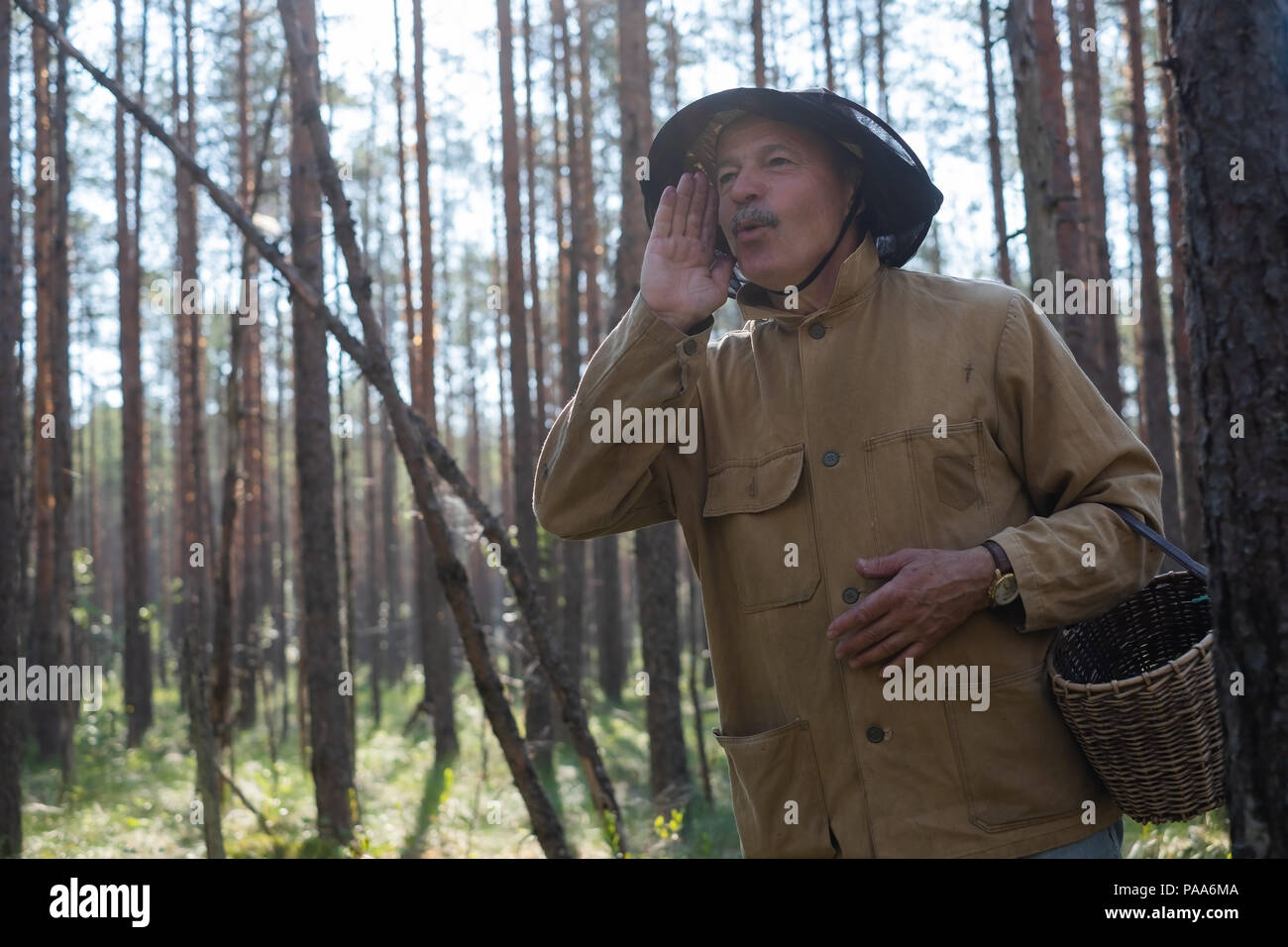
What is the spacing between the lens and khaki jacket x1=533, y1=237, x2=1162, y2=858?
211cm

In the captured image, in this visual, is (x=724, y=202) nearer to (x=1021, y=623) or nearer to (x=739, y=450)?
→ (x=739, y=450)

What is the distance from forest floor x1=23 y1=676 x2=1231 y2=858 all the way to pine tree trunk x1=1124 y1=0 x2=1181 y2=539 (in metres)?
6.32

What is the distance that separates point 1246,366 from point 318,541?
26.8 feet

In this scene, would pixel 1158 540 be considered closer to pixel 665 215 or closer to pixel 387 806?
pixel 665 215

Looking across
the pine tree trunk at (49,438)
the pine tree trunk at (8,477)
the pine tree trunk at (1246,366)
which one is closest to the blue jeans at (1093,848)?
the pine tree trunk at (1246,366)

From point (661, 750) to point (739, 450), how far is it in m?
7.58

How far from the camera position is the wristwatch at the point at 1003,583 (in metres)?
2.08

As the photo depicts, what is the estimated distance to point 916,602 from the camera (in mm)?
2066

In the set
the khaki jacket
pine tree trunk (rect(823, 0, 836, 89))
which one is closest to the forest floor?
the khaki jacket

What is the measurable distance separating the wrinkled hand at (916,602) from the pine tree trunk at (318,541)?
7.27 m
